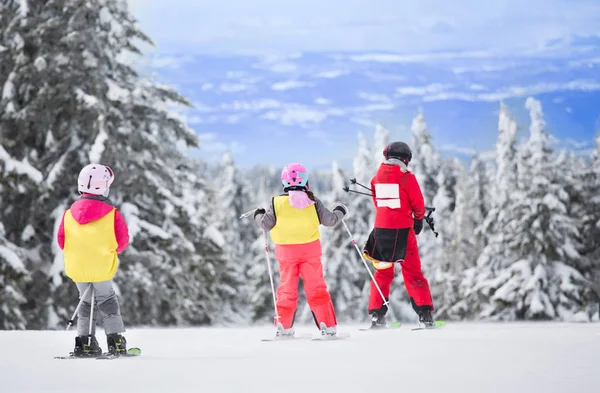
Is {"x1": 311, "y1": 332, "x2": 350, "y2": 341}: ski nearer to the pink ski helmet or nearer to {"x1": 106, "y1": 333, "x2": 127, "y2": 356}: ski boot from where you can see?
the pink ski helmet

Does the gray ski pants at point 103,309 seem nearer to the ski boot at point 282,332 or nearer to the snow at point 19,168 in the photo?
the ski boot at point 282,332

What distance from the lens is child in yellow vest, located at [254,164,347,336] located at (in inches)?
334

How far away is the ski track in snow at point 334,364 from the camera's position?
18.8ft

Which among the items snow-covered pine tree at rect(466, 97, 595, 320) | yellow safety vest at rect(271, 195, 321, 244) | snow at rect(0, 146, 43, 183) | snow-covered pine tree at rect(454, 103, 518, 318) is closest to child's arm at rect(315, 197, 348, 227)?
yellow safety vest at rect(271, 195, 321, 244)

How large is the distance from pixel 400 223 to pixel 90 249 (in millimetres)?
3543

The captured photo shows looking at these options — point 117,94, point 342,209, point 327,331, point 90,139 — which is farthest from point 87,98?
point 327,331

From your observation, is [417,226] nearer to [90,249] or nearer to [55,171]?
[90,249]

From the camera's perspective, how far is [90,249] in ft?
24.5

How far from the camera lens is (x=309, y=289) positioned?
8.54 metres

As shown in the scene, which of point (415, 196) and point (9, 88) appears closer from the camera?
point (415, 196)

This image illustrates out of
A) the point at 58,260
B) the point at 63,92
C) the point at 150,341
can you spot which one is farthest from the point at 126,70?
the point at 150,341

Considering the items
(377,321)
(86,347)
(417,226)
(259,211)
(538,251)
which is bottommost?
(538,251)

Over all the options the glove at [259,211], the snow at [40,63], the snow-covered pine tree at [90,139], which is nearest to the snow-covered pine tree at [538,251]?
the snow-covered pine tree at [90,139]

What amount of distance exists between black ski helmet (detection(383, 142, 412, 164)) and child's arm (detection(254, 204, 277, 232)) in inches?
66.2
